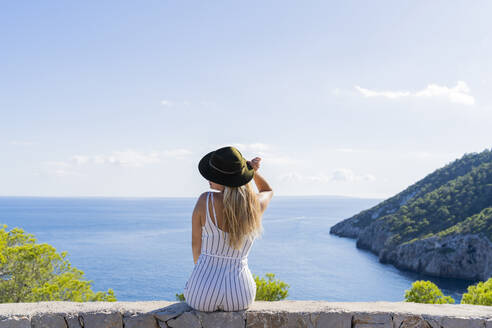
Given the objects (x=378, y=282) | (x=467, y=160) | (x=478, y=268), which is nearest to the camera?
(x=478, y=268)

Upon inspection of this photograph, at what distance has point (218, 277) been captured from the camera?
2859 mm

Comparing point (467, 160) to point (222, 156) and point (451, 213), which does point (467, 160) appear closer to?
point (451, 213)

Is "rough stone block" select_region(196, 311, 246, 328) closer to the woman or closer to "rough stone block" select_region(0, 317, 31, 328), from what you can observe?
the woman

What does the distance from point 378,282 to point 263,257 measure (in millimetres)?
17333

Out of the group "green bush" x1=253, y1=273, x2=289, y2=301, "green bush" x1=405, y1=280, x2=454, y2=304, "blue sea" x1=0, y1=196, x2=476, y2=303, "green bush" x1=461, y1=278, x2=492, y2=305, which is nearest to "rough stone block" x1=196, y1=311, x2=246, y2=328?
"green bush" x1=253, y1=273, x2=289, y2=301

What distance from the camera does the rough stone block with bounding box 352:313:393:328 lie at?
3.00m

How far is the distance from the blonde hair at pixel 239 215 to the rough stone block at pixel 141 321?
31.9 inches

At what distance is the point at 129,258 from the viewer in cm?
5659

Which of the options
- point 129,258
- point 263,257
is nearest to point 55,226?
point 129,258

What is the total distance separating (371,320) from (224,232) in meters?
1.31

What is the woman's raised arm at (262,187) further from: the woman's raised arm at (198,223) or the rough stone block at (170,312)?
the rough stone block at (170,312)

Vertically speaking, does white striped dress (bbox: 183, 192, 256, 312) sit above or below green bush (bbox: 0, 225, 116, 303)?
above

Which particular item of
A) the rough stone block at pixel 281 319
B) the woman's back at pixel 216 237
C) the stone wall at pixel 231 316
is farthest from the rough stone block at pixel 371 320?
the woman's back at pixel 216 237

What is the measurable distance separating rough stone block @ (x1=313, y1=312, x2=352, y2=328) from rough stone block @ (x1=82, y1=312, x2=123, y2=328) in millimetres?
1453
